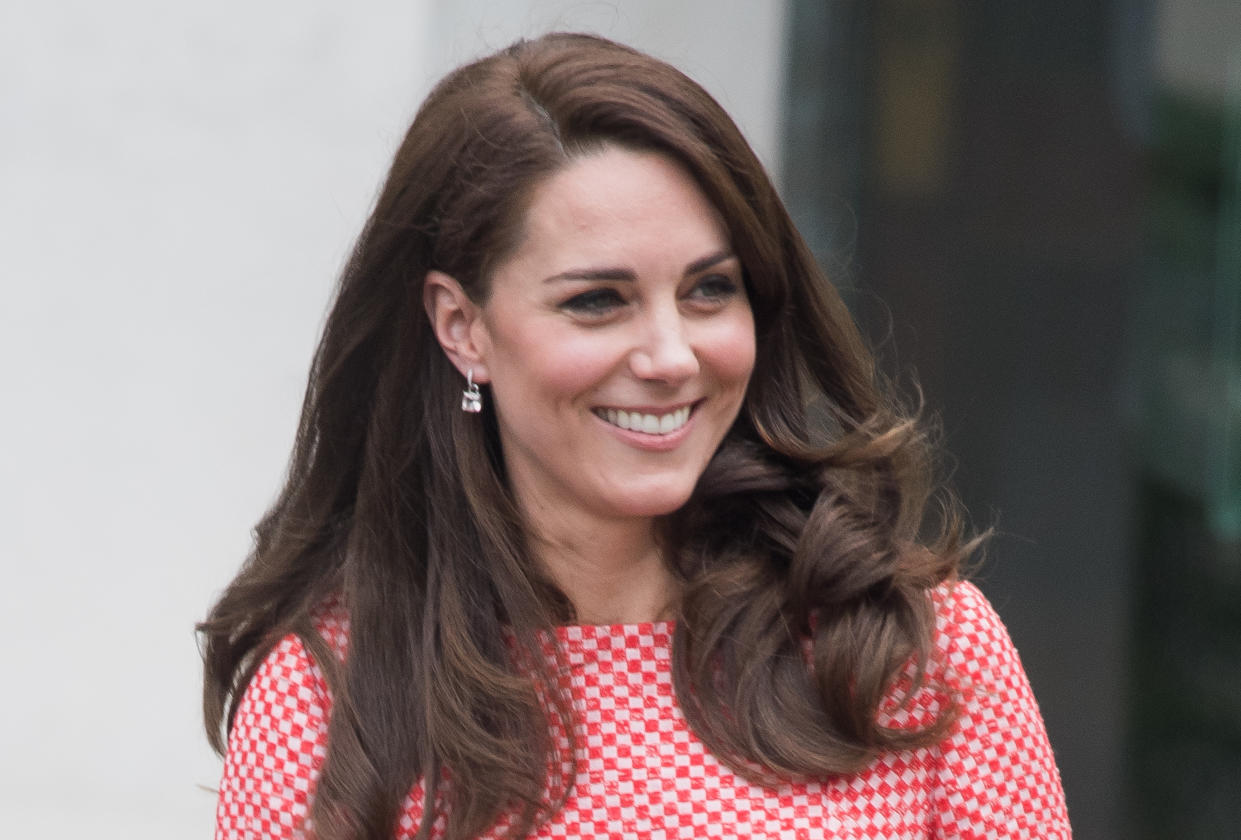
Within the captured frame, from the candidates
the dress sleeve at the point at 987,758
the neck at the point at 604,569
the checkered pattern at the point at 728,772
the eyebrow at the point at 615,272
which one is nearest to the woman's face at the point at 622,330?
the eyebrow at the point at 615,272

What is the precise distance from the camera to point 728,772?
2301mm

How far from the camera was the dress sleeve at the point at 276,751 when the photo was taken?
7.64 ft

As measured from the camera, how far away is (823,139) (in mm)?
4484

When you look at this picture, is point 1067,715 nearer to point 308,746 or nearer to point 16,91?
point 308,746

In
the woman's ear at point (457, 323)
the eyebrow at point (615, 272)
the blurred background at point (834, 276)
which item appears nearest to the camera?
the eyebrow at point (615, 272)

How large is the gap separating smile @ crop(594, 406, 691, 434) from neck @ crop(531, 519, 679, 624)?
197 millimetres

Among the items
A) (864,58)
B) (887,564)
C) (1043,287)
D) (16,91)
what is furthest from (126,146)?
(887,564)

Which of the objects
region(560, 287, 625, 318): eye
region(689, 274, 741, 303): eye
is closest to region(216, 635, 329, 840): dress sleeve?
region(560, 287, 625, 318): eye

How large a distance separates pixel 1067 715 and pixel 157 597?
6.73 ft

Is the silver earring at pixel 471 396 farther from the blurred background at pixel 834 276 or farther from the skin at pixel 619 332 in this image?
the blurred background at pixel 834 276

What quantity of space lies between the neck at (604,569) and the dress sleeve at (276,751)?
0.33 metres

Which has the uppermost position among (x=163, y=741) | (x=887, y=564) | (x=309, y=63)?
(x=309, y=63)

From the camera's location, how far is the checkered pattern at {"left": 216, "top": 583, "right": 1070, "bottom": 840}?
2.27m

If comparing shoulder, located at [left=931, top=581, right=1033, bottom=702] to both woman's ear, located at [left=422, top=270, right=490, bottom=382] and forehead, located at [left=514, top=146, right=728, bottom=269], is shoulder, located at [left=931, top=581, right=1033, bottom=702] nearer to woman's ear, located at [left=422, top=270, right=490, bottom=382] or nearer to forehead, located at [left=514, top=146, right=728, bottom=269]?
forehead, located at [left=514, top=146, right=728, bottom=269]
